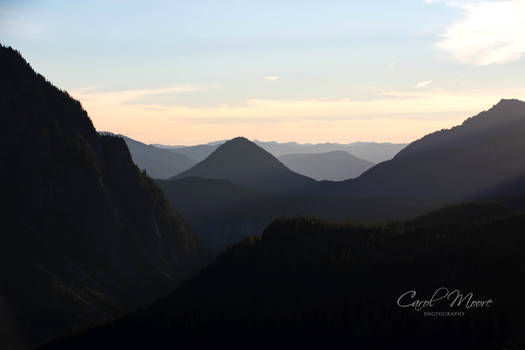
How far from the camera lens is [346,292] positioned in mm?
91438

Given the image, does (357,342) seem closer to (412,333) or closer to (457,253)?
(412,333)

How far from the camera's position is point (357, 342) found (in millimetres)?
77250

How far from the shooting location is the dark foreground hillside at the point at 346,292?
7469cm

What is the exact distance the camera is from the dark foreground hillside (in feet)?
245

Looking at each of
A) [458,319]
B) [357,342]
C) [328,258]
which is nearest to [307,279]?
[328,258]

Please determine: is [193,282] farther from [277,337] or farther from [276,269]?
[277,337]

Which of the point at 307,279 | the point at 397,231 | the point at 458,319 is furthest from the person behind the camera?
the point at 397,231

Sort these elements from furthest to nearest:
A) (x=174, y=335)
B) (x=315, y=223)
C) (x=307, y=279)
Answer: (x=315, y=223)
(x=307, y=279)
(x=174, y=335)

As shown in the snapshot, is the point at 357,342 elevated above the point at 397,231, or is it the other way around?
the point at 397,231

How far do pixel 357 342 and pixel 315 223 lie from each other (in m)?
43.5

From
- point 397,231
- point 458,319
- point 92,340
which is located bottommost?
point 92,340

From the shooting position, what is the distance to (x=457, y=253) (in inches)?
3617

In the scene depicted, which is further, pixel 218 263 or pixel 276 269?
pixel 218 263

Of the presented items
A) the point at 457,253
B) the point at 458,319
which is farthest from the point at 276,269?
the point at 458,319
